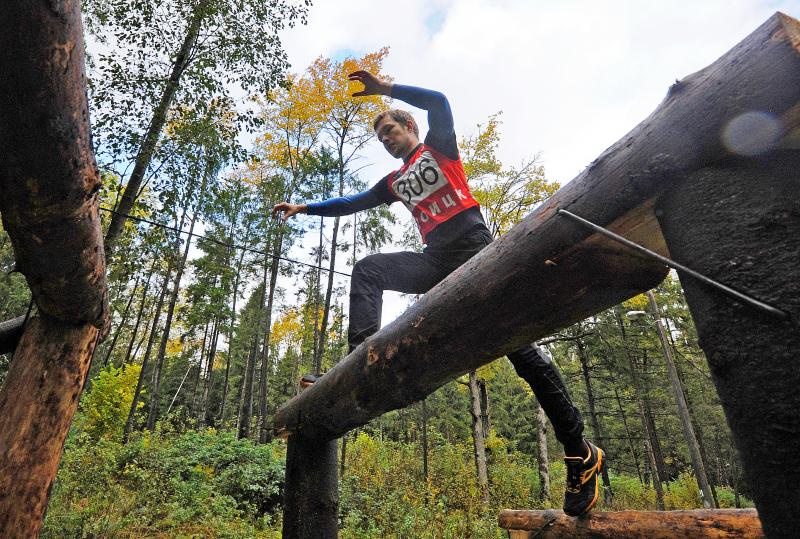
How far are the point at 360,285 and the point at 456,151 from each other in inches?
40.5

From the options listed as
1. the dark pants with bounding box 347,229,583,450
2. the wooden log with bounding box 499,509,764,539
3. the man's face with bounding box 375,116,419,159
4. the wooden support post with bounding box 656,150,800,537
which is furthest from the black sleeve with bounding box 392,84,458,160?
the wooden log with bounding box 499,509,764,539

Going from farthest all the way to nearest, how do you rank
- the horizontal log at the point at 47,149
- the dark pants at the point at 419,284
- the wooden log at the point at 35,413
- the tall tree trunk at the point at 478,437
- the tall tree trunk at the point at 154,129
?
the tall tree trunk at the point at 478,437 < the tall tree trunk at the point at 154,129 < the wooden log at the point at 35,413 < the dark pants at the point at 419,284 < the horizontal log at the point at 47,149

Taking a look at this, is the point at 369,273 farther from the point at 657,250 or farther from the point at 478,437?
the point at 478,437

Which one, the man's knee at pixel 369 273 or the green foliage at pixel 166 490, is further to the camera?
the green foliage at pixel 166 490

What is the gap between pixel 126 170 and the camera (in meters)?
6.55

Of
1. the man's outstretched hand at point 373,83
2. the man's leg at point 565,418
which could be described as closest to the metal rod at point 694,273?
the man's leg at point 565,418

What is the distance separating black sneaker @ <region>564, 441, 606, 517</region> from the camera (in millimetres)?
2092

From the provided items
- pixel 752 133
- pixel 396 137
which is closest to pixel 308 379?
pixel 396 137

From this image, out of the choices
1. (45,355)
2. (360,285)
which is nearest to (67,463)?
(45,355)

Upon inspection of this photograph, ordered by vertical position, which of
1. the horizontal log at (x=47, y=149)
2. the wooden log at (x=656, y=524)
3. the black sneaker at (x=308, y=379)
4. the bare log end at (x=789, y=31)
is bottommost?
the wooden log at (x=656, y=524)

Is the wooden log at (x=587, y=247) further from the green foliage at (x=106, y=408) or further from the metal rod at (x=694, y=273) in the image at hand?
the green foliage at (x=106, y=408)

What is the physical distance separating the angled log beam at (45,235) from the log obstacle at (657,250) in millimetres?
1443

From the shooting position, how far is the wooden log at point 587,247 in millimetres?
749

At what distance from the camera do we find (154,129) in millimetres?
6648
